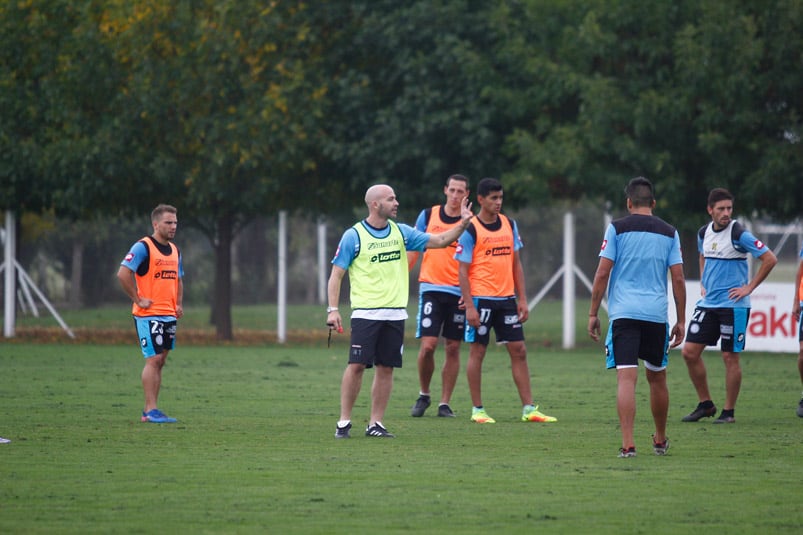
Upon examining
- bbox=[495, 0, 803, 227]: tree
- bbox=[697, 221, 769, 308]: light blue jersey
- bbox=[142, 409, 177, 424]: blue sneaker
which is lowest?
bbox=[142, 409, 177, 424]: blue sneaker

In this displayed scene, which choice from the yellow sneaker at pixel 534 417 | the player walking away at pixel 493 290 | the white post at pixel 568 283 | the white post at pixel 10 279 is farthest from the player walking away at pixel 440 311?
the white post at pixel 10 279

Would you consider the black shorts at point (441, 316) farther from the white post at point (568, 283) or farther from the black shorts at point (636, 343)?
the white post at point (568, 283)

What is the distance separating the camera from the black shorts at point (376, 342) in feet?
37.9

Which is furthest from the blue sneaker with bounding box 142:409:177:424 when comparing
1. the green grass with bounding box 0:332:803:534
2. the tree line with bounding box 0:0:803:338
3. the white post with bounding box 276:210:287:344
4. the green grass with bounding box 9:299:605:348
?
the green grass with bounding box 9:299:605:348

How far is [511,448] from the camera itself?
10977mm

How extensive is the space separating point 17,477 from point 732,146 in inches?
754

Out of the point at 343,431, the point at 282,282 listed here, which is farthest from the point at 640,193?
the point at 282,282

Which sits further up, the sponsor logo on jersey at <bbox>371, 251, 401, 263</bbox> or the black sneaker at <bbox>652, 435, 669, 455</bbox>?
the sponsor logo on jersey at <bbox>371, 251, 401, 263</bbox>

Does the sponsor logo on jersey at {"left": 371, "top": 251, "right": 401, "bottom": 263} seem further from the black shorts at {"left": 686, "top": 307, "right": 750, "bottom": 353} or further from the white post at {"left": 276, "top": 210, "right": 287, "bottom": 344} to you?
the white post at {"left": 276, "top": 210, "right": 287, "bottom": 344}

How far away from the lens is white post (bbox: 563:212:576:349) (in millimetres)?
27422

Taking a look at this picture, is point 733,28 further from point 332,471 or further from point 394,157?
point 332,471

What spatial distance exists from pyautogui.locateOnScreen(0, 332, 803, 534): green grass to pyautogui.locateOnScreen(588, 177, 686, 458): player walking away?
0.57 m

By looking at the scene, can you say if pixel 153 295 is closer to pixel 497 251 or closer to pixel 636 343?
pixel 497 251

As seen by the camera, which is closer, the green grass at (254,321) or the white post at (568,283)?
the white post at (568,283)
